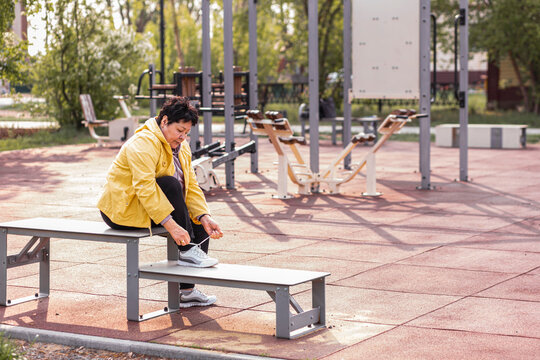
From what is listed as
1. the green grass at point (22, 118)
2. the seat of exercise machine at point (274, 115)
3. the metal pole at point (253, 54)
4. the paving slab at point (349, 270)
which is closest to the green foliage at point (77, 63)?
the green grass at point (22, 118)

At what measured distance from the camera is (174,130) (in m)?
6.10

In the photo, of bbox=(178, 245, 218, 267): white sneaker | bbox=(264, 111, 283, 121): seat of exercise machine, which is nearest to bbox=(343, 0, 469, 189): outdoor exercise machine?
bbox=(264, 111, 283, 121): seat of exercise machine

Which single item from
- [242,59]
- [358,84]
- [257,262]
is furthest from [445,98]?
[257,262]

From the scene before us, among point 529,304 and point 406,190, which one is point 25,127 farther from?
point 529,304

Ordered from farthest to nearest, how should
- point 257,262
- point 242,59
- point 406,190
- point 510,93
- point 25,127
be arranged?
point 242,59, point 510,93, point 25,127, point 406,190, point 257,262

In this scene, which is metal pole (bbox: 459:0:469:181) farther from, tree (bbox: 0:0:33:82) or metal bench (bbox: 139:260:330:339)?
tree (bbox: 0:0:33:82)

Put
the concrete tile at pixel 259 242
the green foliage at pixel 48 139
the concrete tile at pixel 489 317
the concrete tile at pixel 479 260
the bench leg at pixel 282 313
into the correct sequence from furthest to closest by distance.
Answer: the green foliage at pixel 48 139 < the concrete tile at pixel 259 242 < the concrete tile at pixel 479 260 < the concrete tile at pixel 489 317 < the bench leg at pixel 282 313

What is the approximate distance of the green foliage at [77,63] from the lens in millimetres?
23047

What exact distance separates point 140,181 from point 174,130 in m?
0.42

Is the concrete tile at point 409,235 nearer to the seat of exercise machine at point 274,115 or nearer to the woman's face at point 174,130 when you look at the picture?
the seat of exercise machine at point 274,115

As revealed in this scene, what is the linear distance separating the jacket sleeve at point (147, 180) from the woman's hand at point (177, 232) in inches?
2.2

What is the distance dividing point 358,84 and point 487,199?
9.98 feet

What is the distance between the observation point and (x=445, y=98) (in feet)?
128

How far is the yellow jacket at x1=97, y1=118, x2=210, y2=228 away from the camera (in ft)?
19.4
